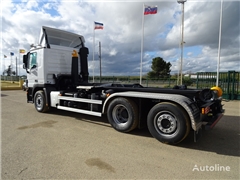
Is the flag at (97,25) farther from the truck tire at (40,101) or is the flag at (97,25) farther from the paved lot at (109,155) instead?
the paved lot at (109,155)

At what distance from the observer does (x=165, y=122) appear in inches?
167

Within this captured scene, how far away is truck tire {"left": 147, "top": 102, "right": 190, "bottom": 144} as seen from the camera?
3916 mm

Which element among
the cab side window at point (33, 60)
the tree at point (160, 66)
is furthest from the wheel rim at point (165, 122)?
the tree at point (160, 66)

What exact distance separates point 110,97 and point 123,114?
627 mm

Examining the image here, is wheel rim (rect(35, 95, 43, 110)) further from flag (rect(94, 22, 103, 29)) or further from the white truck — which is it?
flag (rect(94, 22, 103, 29))

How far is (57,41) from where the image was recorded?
8.03 meters

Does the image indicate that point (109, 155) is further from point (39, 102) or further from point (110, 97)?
point (39, 102)

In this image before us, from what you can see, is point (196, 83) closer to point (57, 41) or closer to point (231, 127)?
point (231, 127)

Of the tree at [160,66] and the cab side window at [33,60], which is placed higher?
the tree at [160,66]

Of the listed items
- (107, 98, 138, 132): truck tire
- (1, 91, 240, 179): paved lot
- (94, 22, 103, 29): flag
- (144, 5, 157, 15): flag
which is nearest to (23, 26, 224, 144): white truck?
(107, 98, 138, 132): truck tire

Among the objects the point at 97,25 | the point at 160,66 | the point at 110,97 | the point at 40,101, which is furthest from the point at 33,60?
the point at 160,66

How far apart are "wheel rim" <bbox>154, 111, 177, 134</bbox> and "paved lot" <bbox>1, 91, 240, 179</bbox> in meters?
0.36

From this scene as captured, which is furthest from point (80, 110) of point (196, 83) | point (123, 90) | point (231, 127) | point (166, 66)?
point (166, 66)

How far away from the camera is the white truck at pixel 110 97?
4.08m
